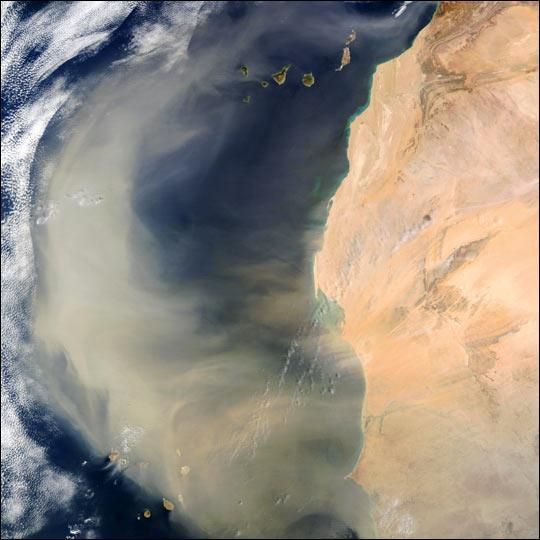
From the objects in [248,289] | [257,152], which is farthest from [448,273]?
[257,152]

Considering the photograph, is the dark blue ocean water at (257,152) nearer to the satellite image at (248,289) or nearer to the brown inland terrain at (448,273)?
the satellite image at (248,289)

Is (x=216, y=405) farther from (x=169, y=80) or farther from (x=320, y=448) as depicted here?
(x=169, y=80)

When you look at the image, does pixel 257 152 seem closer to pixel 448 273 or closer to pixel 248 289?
pixel 248 289

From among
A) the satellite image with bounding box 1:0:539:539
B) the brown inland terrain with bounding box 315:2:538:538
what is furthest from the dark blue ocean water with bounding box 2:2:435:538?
the brown inland terrain with bounding box 315:2:538:538

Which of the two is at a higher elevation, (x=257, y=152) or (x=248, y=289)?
(x=257, y=152)

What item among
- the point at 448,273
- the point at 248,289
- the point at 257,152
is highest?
the point at 257,152

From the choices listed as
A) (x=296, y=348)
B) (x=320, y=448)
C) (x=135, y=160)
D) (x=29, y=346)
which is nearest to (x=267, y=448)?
(x=320, y=448)

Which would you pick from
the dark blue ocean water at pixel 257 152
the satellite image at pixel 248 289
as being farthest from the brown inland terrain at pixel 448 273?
the dark blue ocean water at pixel 257 152
